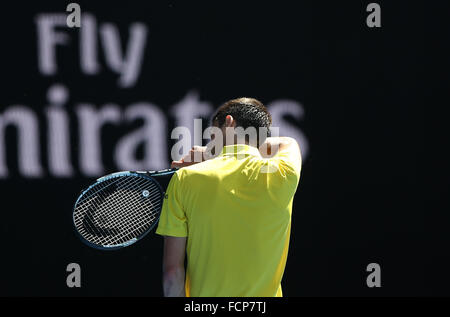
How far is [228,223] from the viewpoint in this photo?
2.07 metres

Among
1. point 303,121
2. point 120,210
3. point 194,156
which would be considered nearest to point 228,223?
point 194,156

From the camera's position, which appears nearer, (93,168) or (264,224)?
(264,224)

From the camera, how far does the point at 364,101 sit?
3.65 metres

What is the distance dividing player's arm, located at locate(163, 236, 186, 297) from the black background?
61.2 inches

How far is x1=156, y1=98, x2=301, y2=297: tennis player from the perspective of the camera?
2070 millimetres

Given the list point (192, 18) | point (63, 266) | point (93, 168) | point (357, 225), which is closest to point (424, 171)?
point (357, 225)

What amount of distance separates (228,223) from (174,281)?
36 cm

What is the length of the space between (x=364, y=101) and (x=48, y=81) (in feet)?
7.86

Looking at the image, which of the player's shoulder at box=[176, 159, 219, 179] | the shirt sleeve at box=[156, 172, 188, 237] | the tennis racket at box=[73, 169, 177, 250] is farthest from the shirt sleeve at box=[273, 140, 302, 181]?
the tennis racket at box=[73, 169, 177, 250]

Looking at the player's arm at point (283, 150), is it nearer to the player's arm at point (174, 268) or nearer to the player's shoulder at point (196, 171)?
the player's shoulder at point (196, 171)

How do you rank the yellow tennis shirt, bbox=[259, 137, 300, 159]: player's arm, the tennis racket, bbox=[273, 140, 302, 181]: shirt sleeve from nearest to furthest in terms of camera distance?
1. the yellow tennis shirt
2. bbox=[273, 140, 302, 181]: shirt sleeve
3. bbox=[259, 137, 300, 159]: player's arm
4. the tennis racket

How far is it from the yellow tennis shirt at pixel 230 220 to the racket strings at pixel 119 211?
71 cm

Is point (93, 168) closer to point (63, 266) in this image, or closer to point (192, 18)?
point (63, 266)

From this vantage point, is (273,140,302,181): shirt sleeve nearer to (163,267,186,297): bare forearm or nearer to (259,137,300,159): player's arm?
(259,137,300,159): player's arm
